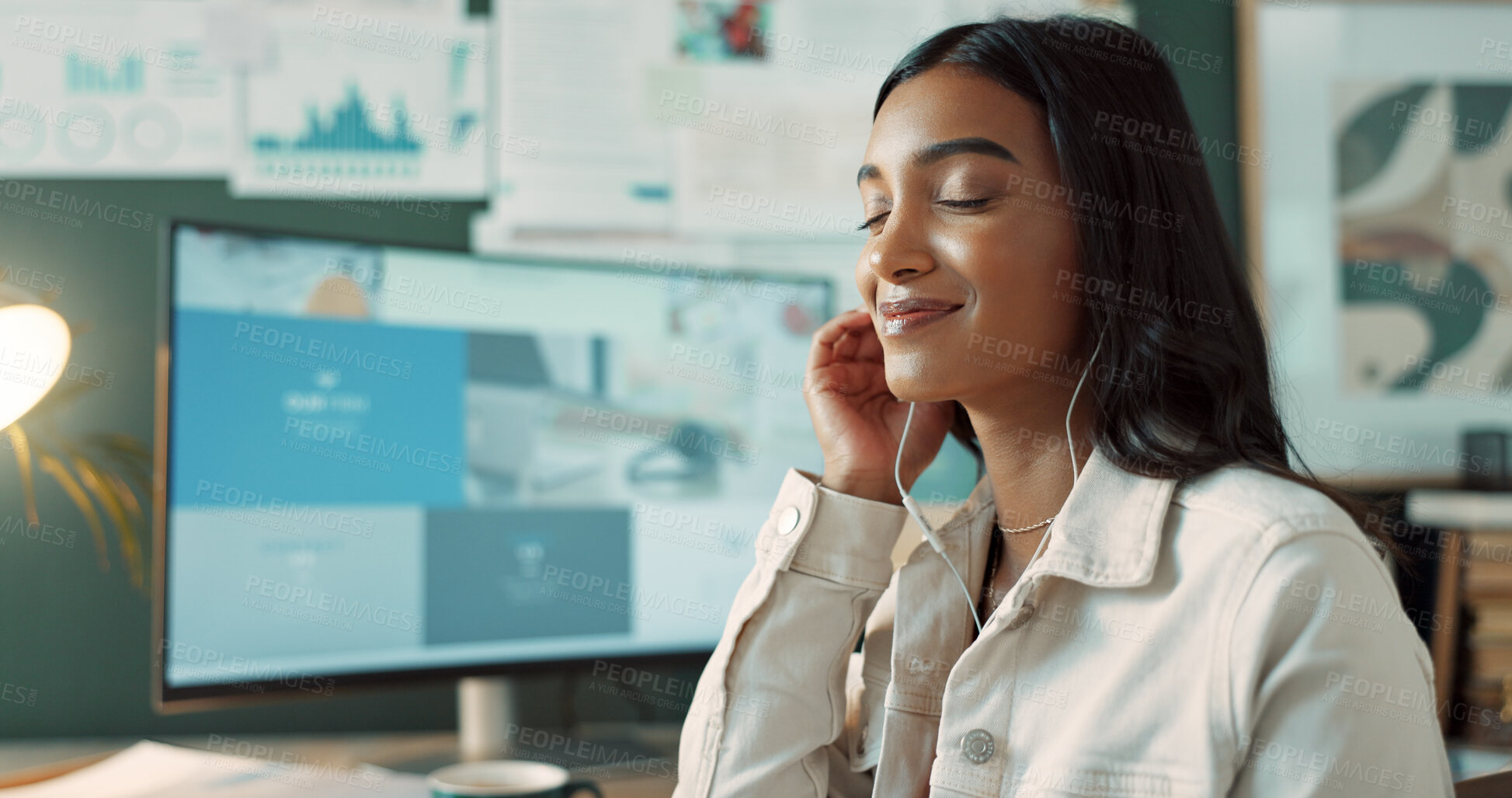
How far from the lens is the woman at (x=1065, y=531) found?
571mm

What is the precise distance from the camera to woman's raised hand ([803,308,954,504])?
34.7 inches

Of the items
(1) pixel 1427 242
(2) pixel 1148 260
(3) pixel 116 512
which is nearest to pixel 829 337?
(2) pixel 1148 260

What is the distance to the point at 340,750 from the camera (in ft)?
4.02

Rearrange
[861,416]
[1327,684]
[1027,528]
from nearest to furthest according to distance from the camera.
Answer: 1. [1327,684]
2. [1027,528]
3. [861,416]

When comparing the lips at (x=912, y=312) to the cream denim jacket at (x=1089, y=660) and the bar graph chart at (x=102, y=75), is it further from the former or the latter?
the bar graph chart at (x=102, y=75)

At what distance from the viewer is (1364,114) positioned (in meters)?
1.47

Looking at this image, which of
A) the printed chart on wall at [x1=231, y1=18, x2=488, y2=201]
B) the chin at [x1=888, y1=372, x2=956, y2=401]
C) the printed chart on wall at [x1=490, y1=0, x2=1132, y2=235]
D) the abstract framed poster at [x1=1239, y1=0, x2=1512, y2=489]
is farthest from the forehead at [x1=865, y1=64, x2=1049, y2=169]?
the abstract framed poster at [x1=1239, y1=0, x2=1512, y2=489]

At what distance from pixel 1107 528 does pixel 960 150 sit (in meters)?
0.27

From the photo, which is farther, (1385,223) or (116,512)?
(1385,223)

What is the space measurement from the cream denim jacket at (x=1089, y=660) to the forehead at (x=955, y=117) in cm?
23

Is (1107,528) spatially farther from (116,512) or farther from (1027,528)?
(116,512)

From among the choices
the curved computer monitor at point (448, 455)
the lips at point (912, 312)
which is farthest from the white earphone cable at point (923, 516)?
the curved computer monitor at point (448, 455)

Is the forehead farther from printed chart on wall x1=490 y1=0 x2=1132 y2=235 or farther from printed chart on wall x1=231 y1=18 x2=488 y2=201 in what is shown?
printed chart on wall x1=231 y1=18 x2=488 y2=201

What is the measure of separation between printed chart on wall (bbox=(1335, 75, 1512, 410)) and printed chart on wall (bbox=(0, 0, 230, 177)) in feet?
5.11
